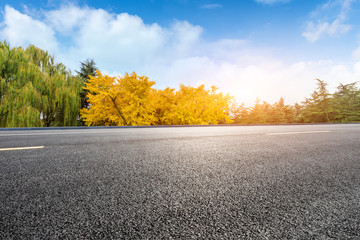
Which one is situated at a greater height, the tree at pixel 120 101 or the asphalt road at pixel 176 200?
the tree at pixel 120 101

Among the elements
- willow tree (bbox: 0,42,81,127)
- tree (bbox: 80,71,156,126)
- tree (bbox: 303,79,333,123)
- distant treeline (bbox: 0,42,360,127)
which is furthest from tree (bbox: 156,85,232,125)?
tree (bbox: 303,79,333,123)

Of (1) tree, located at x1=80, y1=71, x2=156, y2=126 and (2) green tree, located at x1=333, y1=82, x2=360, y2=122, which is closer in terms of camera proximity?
(1) tree, located at x1=80, y1=71, x2=156, y2=126

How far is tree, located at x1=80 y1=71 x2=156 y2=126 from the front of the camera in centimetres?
1592

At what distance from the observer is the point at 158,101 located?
18719 mm

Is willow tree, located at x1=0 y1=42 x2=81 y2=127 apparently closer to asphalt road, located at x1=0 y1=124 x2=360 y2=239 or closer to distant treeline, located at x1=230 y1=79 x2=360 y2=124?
asphalt road, located at x1=0 y1=124 x2=360 y2=239

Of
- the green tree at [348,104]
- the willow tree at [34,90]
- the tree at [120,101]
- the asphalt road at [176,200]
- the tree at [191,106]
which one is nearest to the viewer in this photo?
the asphalt road at [176,200]

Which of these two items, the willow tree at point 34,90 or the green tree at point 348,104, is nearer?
the willow tree at point 34,90

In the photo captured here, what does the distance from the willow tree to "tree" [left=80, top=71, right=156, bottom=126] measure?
1.74 meters

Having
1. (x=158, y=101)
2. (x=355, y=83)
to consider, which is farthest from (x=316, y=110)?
(x=158, y=101)

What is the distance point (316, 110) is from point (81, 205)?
40298 millimetres

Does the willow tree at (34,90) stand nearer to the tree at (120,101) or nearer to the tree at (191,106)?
the tree at (120,101)

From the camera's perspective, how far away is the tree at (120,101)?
15.9 meters

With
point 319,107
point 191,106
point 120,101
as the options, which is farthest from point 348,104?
point 120,101

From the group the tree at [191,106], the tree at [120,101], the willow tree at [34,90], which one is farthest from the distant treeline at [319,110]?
the willow tree at [34,90]
